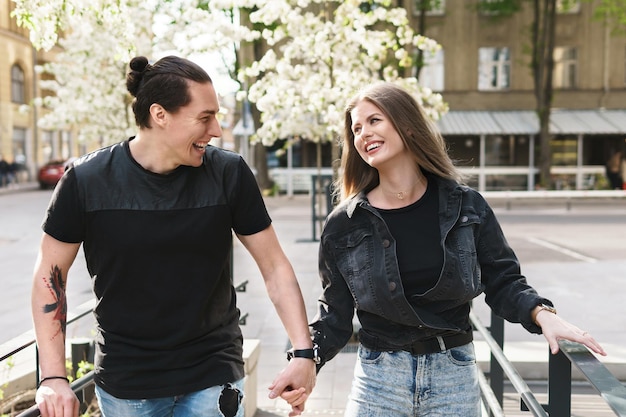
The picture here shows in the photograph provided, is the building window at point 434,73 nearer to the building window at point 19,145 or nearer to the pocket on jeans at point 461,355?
the building window at point 19,145

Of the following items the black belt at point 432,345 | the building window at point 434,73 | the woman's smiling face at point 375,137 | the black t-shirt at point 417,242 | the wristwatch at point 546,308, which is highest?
the building window at point 434,73

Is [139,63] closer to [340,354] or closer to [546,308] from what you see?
[546,308]

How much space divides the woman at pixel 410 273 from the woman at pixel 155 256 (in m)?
0.41

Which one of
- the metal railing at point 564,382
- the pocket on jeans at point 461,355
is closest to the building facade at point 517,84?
the metal railing at point 564,382

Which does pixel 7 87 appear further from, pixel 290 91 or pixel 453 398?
pixel 453 398

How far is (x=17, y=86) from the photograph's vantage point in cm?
4178

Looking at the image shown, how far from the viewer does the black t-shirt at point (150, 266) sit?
2.21 metres

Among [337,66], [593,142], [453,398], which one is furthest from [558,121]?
[453,398]

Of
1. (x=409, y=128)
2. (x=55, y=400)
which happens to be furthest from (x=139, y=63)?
(x=55, y=400)

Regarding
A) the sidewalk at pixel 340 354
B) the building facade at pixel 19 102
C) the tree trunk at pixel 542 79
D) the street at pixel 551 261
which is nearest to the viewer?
the sidewalk at pixel 340 354

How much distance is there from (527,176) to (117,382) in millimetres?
28225

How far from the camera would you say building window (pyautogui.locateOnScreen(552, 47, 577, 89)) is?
29359mm

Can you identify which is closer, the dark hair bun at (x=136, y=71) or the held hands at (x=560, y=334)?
the held hands at (x=560, y=334)

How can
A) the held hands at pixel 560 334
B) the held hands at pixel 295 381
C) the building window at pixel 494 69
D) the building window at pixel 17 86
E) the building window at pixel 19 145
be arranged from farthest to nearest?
1. the building window at pixel 17 86
2. the building window at pixel 19 145
3. the building window at pixel 494 69
4. the held hands at pixel 295 381
5. the held hands at pixel 560 334
